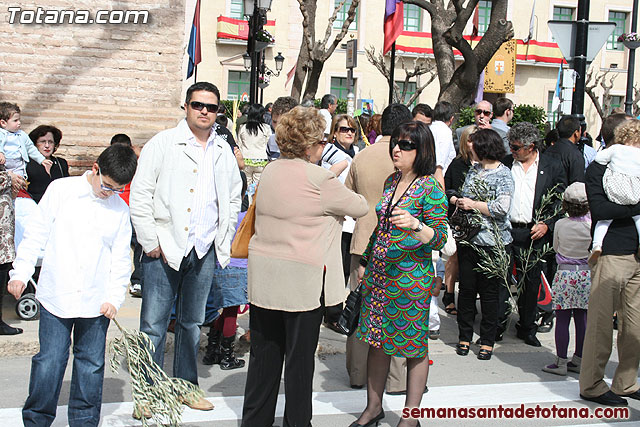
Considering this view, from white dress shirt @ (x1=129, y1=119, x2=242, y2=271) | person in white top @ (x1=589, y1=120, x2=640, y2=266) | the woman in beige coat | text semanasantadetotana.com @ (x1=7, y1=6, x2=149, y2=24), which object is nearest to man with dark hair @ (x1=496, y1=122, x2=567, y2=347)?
person in white top @ (x1=589, y1=120, x2=640, y2=266)

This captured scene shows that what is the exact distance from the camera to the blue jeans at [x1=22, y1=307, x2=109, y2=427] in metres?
4.24

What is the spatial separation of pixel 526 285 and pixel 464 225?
1057 mm

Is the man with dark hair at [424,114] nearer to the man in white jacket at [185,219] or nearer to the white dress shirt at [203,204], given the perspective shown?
the man in white jacket at [185,219]

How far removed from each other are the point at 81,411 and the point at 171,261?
3.50 feet

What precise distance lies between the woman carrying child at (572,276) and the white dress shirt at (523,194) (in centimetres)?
43

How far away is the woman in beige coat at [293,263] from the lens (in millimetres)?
4422

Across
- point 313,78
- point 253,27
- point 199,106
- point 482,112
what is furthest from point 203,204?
point 313,78

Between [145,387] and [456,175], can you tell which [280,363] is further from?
[456,175]

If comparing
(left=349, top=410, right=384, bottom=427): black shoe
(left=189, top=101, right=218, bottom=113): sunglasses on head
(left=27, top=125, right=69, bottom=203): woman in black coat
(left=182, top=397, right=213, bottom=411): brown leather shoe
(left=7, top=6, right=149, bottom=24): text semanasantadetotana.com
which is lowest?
(left=182, top=397, right=213, bottom=411): brown leather shoe

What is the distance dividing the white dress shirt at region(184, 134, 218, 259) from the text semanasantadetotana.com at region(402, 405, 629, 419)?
1.93 meters

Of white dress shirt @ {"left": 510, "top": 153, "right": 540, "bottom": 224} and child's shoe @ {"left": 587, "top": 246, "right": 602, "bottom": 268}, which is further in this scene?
white dress shirt @ {"left": 510, "top": 153, "right": 540, "bottom": 224}

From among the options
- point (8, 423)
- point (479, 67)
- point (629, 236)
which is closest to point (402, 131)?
point (629, 236)

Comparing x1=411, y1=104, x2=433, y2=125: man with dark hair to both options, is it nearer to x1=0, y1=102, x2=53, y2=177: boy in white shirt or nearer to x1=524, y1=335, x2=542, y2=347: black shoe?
x1=524, y1=335, x2=542, y2=347: black shoe

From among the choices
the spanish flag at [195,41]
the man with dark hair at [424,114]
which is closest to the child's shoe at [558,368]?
the man with dark hair at [424,114]
